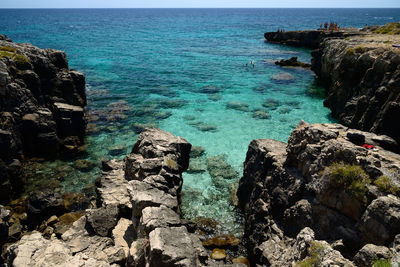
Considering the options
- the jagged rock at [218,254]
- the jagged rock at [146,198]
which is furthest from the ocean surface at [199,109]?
the jagged rock at [146,198]

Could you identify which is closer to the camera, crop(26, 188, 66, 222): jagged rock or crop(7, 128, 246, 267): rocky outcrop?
crop(7, 128, 246, 267): rocky outcrop

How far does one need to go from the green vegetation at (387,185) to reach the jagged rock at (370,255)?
283 cm

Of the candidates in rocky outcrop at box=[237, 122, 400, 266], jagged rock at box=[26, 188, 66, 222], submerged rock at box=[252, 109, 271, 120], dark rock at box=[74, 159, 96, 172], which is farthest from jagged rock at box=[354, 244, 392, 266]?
submerged rock at box=[252, 109, 271, 120]

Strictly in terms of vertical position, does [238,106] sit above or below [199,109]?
above

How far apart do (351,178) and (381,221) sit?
2.37 meters

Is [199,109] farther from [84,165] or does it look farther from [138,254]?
[138,254]

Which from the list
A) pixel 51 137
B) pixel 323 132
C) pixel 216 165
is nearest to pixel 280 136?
pixel 216 165

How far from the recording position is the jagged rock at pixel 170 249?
34.3 feet

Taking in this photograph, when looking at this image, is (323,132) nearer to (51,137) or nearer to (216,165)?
(216,165)

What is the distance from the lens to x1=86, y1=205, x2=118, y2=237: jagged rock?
14914mm

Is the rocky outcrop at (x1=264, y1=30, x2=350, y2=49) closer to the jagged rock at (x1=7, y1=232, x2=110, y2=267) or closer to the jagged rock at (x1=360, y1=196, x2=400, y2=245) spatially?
the jagged rock at (x1=360, y1=196, x2=400, y2=245)

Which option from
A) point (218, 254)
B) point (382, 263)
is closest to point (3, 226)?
point (218, 254)

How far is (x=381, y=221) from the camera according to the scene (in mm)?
10711

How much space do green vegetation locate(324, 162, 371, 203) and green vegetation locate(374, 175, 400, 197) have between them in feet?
1.34
